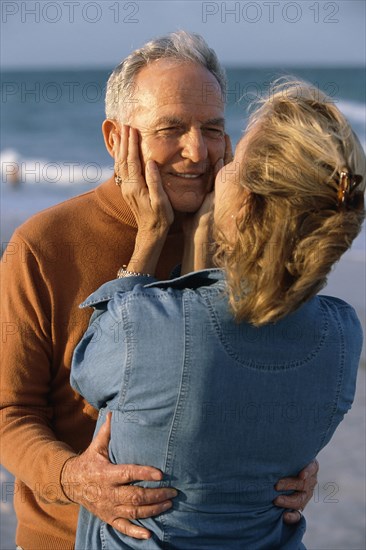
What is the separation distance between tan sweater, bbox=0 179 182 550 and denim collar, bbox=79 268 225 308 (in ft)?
1.36

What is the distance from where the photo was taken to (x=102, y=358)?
2098mm

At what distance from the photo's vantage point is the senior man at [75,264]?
252cm

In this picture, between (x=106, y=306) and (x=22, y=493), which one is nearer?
(x=106, y=306)

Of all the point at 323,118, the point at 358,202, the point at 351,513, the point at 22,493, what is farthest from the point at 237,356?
the point at 351,513

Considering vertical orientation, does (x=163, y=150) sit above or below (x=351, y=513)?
above

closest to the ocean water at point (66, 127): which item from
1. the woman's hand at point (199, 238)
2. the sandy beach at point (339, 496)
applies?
the sandy beach at point (339, 496)

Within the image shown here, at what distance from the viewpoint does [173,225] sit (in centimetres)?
286

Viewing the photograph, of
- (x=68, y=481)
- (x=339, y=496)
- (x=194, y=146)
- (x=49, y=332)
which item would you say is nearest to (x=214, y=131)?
(x=194, y=146)

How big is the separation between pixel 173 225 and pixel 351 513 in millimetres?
2965

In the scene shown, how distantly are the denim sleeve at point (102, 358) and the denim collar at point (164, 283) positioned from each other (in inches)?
1.0

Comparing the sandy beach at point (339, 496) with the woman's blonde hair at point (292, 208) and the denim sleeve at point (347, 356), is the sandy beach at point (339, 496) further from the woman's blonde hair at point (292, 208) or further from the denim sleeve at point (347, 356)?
the woman's blonde hair at point (292, 208)

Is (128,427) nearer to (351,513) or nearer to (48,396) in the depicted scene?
(48,396)

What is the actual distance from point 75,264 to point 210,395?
83 cm

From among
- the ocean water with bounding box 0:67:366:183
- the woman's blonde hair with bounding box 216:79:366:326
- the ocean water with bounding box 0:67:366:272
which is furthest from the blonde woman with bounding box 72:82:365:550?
the ocean water with bounding box 0:67:366:183
